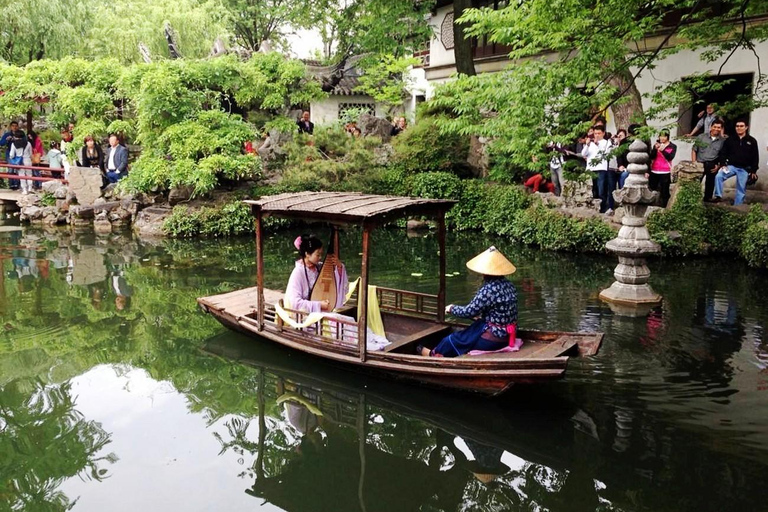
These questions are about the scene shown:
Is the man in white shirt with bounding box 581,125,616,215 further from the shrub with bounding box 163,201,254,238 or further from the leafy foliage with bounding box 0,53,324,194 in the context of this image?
the shrub with bounding box 163,201,254,238

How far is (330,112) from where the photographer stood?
28188mm

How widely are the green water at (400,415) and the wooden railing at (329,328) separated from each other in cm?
44

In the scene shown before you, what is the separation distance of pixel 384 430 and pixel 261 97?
12.6 meters

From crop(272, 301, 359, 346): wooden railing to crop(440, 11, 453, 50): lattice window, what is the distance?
17188mm

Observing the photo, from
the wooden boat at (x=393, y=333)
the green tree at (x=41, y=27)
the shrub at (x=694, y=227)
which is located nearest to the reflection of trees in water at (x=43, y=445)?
the wooden boat at (x=393, y=333)

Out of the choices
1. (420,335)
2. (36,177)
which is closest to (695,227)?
(420,335)

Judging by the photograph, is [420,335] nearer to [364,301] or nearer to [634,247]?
[364,301]

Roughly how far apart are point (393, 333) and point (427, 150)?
10.1m

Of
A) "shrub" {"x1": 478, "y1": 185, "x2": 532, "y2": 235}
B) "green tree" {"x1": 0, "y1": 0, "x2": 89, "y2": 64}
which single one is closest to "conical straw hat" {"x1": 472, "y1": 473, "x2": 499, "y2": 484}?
"shrub" {"x1": 478, "y1": 185, "x2": 532, "y2": 235}

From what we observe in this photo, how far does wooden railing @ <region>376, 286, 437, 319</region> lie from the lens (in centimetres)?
812

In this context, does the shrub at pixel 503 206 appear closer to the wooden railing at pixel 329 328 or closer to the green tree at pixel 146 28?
the wooden railing at pixel 329 328

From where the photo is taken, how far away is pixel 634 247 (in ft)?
31.9

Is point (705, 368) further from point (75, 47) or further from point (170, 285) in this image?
point (75, 47)

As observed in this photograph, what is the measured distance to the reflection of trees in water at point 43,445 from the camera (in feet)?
17.7
